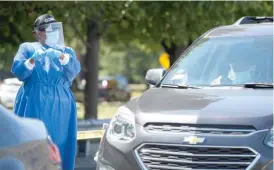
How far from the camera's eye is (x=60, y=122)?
779cm

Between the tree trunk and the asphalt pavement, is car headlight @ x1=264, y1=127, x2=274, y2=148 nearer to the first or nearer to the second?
the asphalt pavement

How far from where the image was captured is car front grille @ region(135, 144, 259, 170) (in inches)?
228

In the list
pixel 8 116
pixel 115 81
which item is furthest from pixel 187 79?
pixel 115 81

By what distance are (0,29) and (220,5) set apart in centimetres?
458

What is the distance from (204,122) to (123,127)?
0.83 metres

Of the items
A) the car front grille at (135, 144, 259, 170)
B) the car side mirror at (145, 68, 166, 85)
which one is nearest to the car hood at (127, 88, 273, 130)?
the car front grille at (135, 144, 259, 170)

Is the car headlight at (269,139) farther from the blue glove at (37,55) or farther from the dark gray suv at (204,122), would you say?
the blue glove at (37,55)

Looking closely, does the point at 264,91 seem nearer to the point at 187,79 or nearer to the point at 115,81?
the point at 187,79

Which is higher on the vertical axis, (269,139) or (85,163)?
(269,139)

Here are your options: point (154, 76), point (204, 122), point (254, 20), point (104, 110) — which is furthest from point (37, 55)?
point (104, 110)

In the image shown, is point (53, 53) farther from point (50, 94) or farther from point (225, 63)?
point (225, 63)

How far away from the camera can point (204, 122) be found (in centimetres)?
590

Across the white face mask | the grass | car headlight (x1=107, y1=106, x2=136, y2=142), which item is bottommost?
the grass

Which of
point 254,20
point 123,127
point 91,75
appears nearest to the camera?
point 123,127
